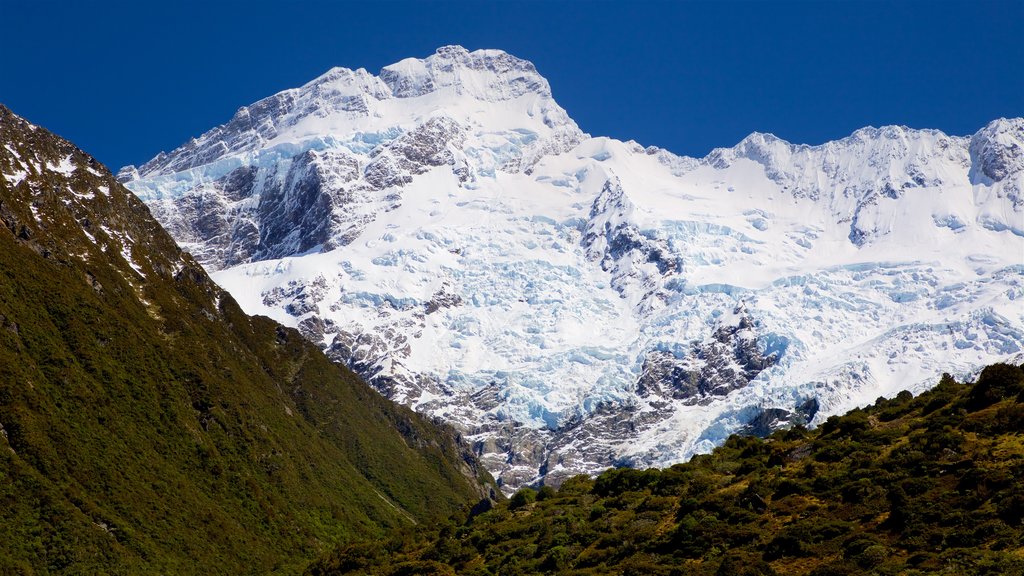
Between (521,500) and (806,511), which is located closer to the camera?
(806,511)

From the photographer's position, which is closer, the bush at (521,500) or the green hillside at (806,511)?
the green hillside at (806,511)

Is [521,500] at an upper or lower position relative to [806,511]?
upper

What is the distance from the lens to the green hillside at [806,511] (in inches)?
1663

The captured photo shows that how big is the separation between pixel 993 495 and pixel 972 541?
3.54 meters

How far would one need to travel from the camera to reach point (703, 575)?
45750 mm

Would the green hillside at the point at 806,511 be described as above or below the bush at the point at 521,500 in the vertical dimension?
below

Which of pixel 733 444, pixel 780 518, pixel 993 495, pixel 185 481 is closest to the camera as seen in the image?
pixel 993 495

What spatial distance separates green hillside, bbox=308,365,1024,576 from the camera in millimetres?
42250

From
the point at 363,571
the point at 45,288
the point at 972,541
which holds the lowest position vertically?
the point at 972,541

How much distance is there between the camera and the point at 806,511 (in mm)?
49469

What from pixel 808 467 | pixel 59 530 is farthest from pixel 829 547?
pixel 59 530

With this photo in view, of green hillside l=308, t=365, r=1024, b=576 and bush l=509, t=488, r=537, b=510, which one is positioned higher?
bush l=509, t=488, r=537, b=510

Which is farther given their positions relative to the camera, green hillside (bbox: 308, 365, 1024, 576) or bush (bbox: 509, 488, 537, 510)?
bush (bbox: 509, 488, 537, 510)

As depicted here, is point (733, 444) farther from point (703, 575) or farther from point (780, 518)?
point (703, 575)
